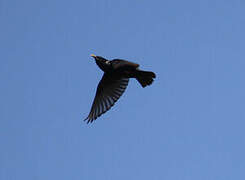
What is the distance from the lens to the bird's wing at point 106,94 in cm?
1800

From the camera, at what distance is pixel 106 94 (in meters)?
18.3

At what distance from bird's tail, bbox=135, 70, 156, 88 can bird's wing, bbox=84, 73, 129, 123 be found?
2.28 feet

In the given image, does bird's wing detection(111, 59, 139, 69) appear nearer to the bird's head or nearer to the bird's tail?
the bird's head

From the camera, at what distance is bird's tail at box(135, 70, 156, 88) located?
55.9 feet

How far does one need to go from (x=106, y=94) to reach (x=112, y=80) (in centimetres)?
58

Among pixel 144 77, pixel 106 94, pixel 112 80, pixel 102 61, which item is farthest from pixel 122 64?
pixel 106 94

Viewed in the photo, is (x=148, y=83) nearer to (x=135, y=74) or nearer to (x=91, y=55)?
(x=135, y=74)

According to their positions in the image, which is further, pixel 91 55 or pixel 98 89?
pixel 98 89

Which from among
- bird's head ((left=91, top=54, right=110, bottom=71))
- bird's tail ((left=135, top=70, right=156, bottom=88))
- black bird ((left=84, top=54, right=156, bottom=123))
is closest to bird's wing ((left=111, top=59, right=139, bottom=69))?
black bird ((left=84, top=54, right=156, bottom=123))

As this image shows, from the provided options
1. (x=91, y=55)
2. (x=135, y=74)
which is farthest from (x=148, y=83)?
(x=91, y=55)

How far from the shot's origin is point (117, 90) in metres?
18.1

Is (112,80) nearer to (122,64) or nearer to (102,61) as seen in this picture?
(102,61)

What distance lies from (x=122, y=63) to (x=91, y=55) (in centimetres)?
96

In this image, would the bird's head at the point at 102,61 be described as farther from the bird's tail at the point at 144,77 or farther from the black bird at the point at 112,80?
the bird's tail at the point at 144,77
